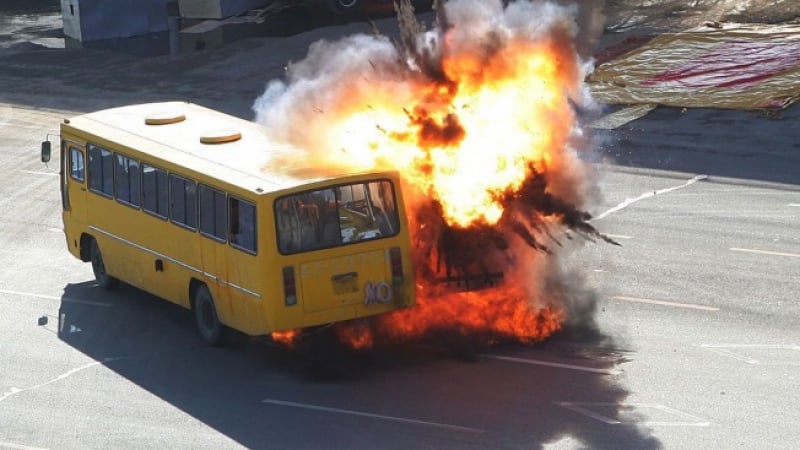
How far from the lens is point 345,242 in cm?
1675

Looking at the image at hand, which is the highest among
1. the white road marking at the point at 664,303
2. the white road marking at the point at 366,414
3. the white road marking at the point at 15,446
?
the white road marking at the point at 664,303

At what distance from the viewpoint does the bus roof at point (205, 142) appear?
55.9 ft

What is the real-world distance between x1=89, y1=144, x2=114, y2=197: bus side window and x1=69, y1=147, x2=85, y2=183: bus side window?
0.31 meters

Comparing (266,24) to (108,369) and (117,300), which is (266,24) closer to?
(117,300)

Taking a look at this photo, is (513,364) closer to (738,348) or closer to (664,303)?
(738,348)

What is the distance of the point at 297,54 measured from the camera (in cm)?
3850

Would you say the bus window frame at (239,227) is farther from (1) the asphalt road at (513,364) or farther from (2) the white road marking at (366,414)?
(2) the white road marking at (366,414)

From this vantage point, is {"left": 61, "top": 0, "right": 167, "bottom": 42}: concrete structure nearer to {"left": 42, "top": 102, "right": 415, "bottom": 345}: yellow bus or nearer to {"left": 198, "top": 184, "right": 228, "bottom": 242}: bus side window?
{"left": 42, "top": 102, "right": 415, "bottom": 345}: yellow bus

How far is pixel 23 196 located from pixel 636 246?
11.9m

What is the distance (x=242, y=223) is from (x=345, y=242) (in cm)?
125

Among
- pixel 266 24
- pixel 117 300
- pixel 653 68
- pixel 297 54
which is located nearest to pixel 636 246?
pixel 117 300

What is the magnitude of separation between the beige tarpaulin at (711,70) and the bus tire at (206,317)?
1459 centimetres

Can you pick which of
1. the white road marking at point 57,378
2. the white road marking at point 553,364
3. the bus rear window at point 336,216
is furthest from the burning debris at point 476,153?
the white road marking at point 57,378

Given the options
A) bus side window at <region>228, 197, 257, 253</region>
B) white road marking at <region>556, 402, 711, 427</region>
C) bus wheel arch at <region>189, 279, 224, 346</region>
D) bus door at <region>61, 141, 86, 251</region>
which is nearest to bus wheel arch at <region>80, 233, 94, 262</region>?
bus door at <region>61, 141, 86, 251</region>
